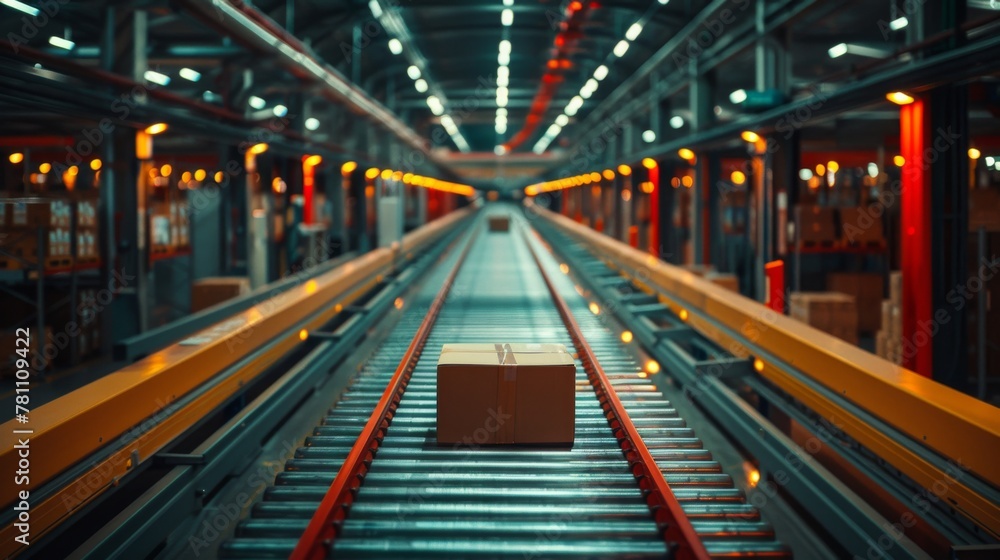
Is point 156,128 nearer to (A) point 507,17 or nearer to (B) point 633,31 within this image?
(A) point 507,17

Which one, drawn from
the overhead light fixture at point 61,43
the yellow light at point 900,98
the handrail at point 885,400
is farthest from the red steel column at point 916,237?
the overhead light fixture at point 61,43

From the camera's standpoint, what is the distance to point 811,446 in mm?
6676

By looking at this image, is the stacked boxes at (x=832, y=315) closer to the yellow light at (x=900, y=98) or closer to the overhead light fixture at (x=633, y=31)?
the yellow light at (x=900, y=98)

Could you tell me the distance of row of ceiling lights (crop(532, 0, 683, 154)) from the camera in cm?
1644

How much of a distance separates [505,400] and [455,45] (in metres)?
15.5

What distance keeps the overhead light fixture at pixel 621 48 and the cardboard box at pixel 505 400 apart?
12.8m

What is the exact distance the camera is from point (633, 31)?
16.3 meters

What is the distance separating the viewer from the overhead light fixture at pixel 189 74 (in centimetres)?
1738

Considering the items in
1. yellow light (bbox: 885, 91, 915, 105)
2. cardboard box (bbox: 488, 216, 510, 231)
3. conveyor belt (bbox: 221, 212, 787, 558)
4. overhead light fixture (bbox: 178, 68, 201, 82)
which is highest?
overhead light fixture (bbox: 178, 68, 201, 82)

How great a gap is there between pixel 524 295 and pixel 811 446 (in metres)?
8.12

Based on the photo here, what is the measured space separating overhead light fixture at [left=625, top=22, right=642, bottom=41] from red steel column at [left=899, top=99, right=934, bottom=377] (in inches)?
356

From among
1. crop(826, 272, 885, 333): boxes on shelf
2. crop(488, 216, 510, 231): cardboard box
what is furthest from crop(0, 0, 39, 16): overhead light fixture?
crop(488, 216, 510, 231): cardboard box

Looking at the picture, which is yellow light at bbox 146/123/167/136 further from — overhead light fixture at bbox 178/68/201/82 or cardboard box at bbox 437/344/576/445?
overhead light fixture at bbox 178/68/201/82

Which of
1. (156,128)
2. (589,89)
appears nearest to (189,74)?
(156,128)
